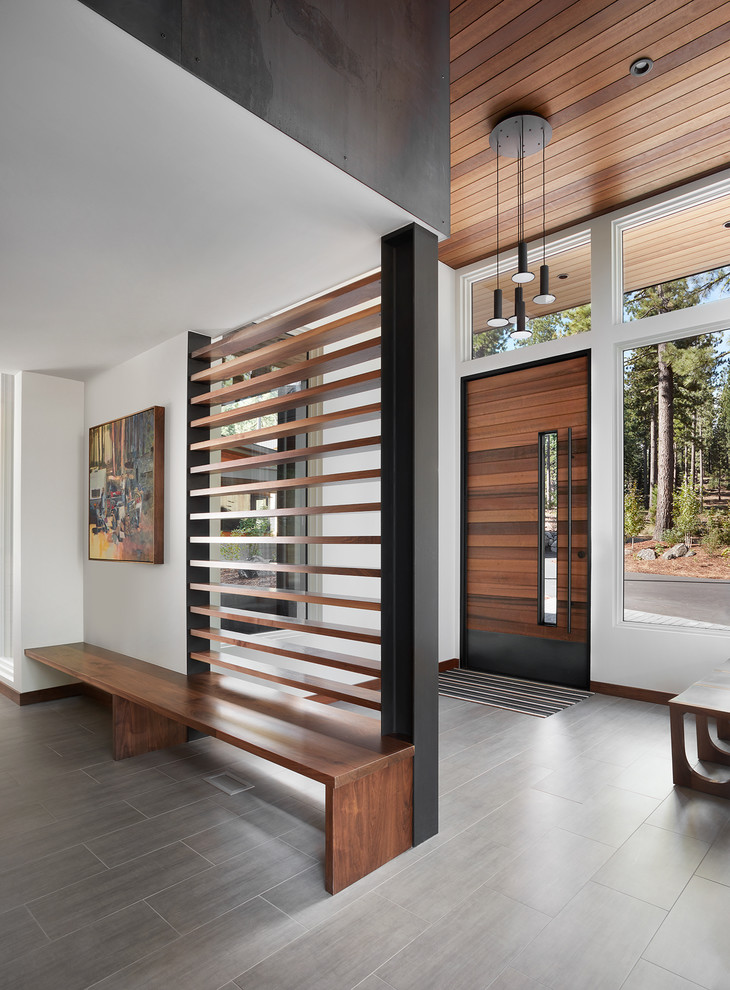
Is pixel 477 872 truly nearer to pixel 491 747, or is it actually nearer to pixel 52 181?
pixel 491 747

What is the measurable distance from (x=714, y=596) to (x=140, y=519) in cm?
375

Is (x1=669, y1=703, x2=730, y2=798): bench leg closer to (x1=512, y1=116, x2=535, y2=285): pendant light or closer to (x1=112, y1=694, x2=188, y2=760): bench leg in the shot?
(x1=512, y1=116, x2=535, y2=285): pendant light

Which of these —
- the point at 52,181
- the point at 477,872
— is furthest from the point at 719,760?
the point at 52,181

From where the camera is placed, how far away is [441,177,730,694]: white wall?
414 centimetres

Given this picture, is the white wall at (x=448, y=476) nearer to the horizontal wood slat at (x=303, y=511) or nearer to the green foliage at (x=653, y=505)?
the green foliage at (x=653, y=505)

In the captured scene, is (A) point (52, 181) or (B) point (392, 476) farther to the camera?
(B) point (392, 476)

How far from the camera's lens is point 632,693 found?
426 centimetres

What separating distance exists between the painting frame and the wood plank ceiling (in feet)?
8.39

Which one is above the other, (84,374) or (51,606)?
(84,374)

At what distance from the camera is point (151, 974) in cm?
164

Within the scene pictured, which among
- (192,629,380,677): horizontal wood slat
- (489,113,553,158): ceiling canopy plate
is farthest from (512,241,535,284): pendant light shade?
(192,629,380,677): horizontal wood slat

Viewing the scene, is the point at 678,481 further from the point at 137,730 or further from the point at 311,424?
the point at 137,730

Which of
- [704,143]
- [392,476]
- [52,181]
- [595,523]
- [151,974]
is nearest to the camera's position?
[151,974]

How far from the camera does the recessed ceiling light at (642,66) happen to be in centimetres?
301
